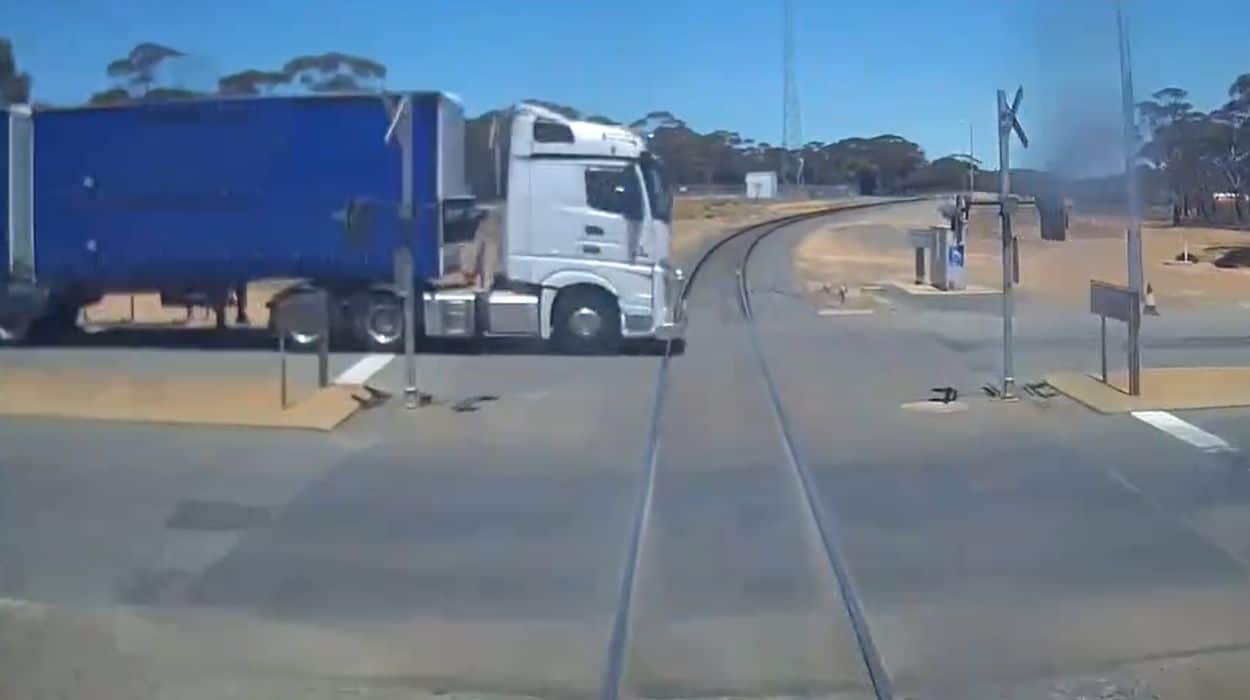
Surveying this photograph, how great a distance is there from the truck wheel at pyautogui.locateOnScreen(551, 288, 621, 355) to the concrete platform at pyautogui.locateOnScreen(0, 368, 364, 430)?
5660 mm

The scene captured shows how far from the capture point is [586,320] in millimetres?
26812

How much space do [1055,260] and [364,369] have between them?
33.1 m

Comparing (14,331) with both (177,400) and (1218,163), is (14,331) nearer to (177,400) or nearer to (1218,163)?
(177,400)

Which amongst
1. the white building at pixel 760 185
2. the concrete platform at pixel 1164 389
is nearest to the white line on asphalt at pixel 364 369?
the concrete platform at pixel 1164 389

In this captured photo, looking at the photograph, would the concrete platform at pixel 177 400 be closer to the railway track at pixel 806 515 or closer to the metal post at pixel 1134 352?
the railway track at pixel 806 515

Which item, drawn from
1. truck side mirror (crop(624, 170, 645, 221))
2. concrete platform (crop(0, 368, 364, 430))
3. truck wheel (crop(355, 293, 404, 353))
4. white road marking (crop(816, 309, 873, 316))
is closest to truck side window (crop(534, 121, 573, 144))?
truck side mirror (crop(624, 170, 645, 221))

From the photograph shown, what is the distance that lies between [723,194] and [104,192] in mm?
38576

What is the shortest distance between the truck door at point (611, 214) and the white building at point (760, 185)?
1696 inches

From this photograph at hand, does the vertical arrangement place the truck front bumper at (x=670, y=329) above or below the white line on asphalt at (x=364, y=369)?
above

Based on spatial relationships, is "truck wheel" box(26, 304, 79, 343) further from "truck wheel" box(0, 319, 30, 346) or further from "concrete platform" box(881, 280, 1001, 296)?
"concrete platform" box(881, 280, 1001, 296)

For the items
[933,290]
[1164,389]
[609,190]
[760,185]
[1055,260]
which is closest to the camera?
[1164,389]

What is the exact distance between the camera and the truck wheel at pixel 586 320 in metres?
26.8

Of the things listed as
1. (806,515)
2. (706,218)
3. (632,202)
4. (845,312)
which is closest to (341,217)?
(632,202)

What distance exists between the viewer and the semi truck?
26.6 metres
